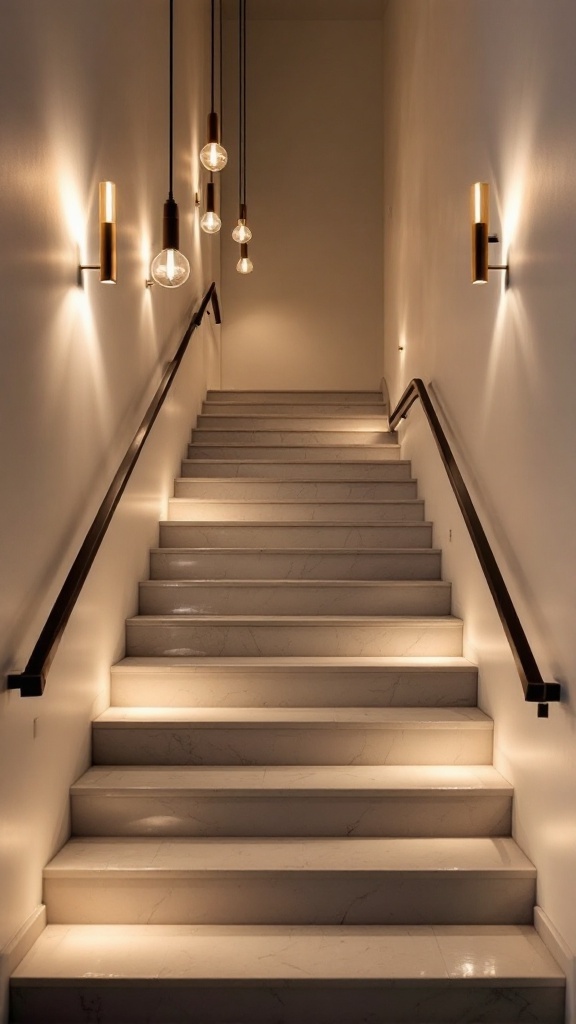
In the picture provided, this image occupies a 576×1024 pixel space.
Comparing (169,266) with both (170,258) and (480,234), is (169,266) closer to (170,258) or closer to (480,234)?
(170,258)

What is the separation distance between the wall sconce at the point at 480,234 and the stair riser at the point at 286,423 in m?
3.63

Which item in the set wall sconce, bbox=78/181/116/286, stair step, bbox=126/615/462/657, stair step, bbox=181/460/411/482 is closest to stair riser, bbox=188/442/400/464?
stair step, bbox=181/460/411/482

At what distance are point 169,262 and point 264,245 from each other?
6012 millimetres

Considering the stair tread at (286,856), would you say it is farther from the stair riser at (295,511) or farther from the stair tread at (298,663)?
the stair riser at (295,511)

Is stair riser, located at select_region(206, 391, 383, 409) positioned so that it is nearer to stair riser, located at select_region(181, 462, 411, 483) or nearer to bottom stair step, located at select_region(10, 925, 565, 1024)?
stair riser, located at select_region(181, 462, 411, 483)

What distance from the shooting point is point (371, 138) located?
9266 mm

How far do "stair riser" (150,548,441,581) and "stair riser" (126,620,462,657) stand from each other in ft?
2.10

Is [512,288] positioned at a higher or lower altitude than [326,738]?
higher

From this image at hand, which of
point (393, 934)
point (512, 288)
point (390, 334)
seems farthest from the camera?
point (390, 334)

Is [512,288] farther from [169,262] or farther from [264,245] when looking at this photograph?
[264,245]

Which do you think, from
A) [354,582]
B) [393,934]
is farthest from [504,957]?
[354,582]

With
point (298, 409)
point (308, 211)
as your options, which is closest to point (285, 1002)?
point (298, 409)

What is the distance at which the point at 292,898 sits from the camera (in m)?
3.12

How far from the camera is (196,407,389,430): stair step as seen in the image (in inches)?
288
